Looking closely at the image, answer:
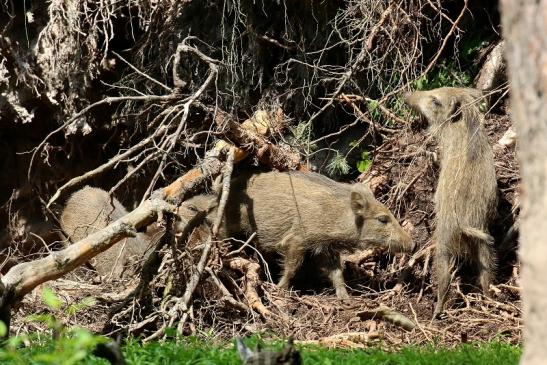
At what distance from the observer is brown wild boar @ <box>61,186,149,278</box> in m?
9.64

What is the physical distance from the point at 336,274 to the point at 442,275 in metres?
1.20

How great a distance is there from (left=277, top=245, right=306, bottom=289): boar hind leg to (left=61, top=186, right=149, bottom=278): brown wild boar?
1541mm

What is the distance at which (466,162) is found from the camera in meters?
8.96

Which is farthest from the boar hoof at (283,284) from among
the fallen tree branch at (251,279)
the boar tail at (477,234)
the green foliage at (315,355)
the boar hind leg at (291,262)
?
the green foliage at (315,355)

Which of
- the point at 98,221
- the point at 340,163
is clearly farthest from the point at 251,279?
the point at 340,163

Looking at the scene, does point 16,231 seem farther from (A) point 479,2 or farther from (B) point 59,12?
(A) point 479,2

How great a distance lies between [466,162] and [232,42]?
285 centimetres

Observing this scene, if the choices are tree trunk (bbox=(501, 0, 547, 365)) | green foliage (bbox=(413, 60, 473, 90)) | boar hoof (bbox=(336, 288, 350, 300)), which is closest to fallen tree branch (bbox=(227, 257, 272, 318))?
boar hoof (bbox=(336, 288, 350, 300))

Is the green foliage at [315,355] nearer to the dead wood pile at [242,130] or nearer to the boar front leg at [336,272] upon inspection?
the dead wood pile at [242,130]

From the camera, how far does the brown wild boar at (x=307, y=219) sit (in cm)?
950

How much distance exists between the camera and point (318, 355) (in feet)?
19.7

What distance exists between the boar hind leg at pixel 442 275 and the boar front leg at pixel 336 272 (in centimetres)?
100

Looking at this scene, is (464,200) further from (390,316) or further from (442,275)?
(390,316)

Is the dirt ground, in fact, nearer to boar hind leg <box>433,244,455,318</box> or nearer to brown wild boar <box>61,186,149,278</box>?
boar hind leg <box>433,244,455,318</box>
